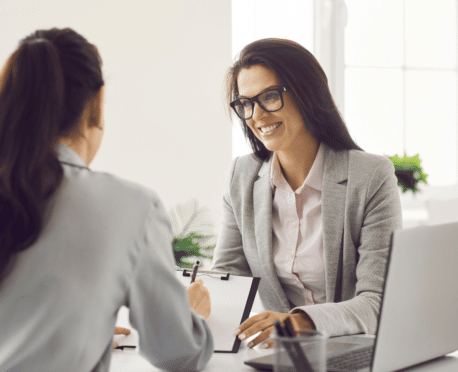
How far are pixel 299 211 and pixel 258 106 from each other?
0.35 metres

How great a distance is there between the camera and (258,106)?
1566mm

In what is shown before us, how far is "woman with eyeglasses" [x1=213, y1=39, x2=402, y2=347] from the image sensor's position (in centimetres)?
144

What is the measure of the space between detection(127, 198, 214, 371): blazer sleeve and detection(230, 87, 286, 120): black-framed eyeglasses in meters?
0.78

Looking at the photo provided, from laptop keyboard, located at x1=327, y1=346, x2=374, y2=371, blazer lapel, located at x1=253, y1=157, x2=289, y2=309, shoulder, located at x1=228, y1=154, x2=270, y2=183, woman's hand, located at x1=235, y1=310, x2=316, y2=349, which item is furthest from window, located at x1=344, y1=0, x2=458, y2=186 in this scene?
laptop keyboard, located at x1=327, y1=346, x2=374, y2=371

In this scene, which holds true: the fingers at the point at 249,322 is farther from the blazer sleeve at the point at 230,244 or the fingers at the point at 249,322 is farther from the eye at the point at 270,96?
the eye at the point at 270,96

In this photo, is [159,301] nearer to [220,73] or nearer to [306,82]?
[306,82]

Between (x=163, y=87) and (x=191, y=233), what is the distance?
2.77 feet

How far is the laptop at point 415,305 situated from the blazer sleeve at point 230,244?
0.65 m

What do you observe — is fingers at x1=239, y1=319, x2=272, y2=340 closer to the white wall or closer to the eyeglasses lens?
the eyeglasses lens

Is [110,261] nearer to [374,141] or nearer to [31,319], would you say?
[31,319]

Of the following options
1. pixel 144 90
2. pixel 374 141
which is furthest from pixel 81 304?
pixel 374 141

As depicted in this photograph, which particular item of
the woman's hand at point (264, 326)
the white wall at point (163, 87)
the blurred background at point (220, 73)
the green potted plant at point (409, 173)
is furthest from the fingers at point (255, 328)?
the green potted plant at point (409, 173)

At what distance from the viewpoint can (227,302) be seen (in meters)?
1.22

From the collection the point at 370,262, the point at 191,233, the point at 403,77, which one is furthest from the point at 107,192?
the point at 403,77
